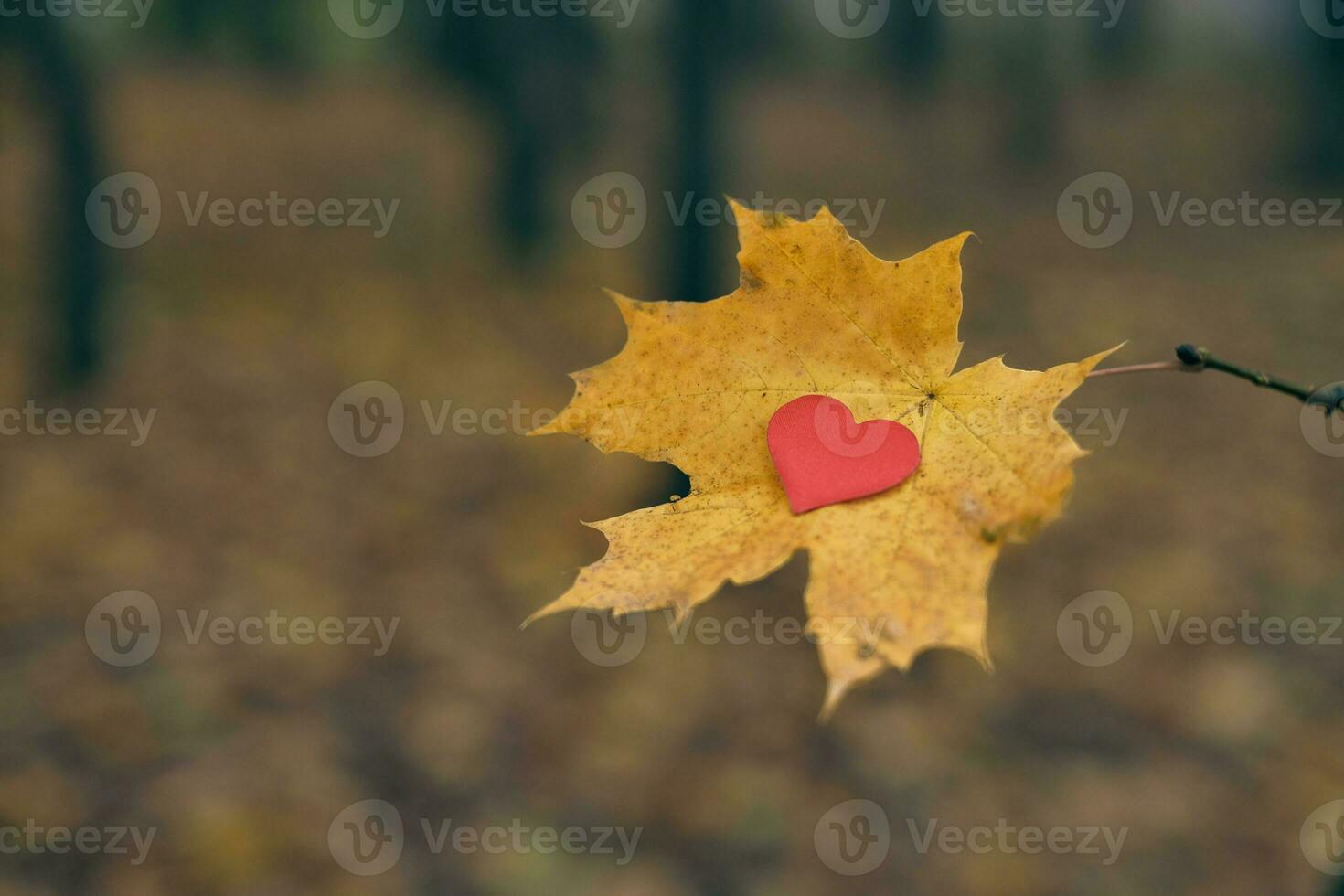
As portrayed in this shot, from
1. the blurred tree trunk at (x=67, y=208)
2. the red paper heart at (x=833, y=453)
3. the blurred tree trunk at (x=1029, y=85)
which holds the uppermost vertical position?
the red paper heart at (x=833, y=453)

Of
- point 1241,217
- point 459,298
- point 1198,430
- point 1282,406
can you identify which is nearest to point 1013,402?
point 1198,430

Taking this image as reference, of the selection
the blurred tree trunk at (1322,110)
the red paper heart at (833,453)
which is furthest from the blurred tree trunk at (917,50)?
the red paper heart at (833,453)

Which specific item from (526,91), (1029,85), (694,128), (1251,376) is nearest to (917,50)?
(1029,85)

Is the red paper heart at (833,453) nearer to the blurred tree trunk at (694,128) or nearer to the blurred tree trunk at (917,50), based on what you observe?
the blurred tree trunk at (694,128)

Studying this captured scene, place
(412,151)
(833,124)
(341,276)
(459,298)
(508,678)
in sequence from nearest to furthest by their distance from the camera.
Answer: (508,678)
(459,298)
(341,276)
(412,151)
(833,124)

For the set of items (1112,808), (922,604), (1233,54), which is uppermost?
(922,604)

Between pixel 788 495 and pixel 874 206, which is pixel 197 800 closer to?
pixel 788 495
